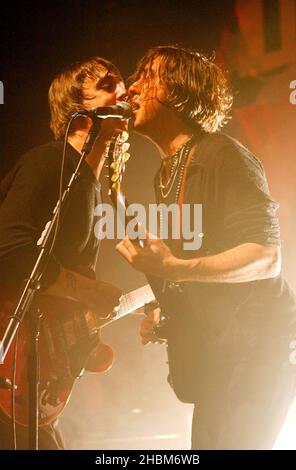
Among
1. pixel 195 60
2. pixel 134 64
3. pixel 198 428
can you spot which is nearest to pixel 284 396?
pixel 198 428

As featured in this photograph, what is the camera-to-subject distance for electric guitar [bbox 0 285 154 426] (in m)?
1.94

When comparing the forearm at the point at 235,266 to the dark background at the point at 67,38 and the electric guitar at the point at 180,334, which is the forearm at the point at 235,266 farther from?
the dark background at the point at 67,38

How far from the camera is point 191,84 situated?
197 centimetres

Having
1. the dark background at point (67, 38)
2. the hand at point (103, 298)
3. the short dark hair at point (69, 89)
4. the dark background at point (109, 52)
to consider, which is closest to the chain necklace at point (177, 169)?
the hand at point (103, 298)

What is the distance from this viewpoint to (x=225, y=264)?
1.57 metres

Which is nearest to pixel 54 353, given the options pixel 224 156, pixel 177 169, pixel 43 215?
pixel 43 215

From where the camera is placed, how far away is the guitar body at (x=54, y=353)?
76.5 inches

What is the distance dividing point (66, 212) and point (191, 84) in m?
0.68

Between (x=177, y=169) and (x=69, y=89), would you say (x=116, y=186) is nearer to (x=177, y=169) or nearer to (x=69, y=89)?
(x=177, y=169)

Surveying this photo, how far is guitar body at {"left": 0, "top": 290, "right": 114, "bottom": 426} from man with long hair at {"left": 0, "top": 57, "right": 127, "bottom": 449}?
1.9 inches

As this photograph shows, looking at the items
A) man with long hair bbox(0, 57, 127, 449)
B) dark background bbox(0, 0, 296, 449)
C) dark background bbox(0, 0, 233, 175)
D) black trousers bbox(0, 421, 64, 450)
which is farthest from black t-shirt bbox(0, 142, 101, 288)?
black trousers bbox(0, 421, 64, 450)

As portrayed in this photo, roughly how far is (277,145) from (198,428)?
1496 millimetres

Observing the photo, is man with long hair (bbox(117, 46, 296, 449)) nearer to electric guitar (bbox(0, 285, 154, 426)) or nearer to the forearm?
the forearm

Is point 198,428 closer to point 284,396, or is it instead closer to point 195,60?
point 284,396
